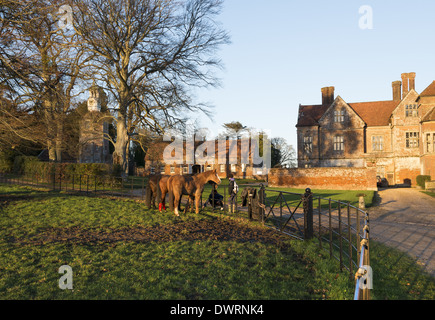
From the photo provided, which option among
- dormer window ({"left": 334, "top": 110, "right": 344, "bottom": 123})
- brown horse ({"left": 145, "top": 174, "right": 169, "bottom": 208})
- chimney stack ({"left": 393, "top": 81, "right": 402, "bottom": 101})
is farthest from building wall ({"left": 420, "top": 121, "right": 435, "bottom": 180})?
brown horse ({"left": 145, "top": 174, "right": 169, "bottom": 208})

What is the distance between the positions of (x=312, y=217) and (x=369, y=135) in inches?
1508

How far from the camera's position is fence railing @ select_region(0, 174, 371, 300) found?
5.66 m

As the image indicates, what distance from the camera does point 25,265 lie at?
643 centimetres

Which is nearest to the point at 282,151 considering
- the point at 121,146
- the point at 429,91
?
the point at 429,91

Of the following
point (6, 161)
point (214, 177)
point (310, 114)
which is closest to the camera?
point (214, 177)

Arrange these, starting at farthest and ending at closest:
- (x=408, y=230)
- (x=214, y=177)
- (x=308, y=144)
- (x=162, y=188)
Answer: (x=308, y=144), (x=162, y=188), (x=214, y=177), (x=408, y=230)

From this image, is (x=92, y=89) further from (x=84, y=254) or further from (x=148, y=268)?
(x=148, y=268)

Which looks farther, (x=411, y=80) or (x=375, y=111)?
(x=375, y=111)

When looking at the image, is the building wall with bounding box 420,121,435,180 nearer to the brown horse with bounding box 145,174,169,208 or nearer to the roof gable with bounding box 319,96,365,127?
the roof gable with bounding box 319,96,365,127

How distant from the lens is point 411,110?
3947 cm

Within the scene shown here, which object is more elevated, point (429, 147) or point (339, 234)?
point (429, 147)

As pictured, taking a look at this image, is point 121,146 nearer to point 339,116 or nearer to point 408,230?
point 408,230

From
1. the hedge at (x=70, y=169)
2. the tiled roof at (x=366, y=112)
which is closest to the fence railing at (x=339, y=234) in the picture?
the hedge at (x=70, y=169)
